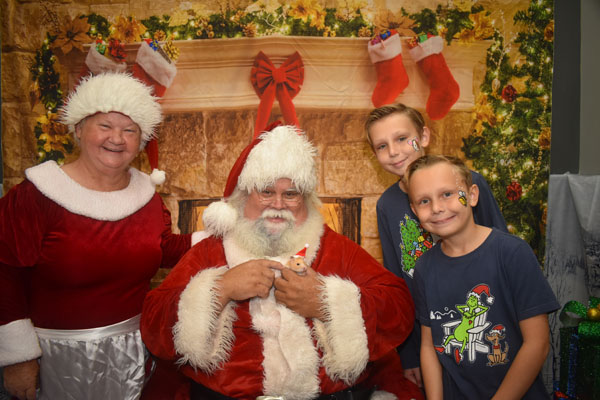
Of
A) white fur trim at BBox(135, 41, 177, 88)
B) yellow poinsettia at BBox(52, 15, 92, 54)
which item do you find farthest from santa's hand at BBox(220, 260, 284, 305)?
yellow poinsettia at BBox(52, 15, 92, 54)

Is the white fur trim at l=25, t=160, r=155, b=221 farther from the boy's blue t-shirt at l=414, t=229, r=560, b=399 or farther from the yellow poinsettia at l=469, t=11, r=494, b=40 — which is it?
the yellow poinsettia at l=469, t=11, r=494, b=40

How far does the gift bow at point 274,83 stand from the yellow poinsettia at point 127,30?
0.96 metres

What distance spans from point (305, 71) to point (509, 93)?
5.46ft

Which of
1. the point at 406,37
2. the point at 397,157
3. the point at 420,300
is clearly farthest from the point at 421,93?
the point at 420,300

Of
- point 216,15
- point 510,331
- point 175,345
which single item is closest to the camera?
point 510,331

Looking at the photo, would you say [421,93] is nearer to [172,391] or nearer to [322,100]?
[322,100]

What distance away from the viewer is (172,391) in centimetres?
189

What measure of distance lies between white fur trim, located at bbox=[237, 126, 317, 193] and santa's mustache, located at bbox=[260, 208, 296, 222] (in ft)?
0.38

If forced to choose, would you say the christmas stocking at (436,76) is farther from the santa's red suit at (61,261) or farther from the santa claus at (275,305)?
the santa's red suit at (61,261)

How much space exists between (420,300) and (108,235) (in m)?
1.52

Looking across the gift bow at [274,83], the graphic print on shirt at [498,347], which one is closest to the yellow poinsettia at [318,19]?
the gift bow at [274,83]

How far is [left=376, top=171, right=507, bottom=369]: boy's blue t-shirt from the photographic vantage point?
1923mm

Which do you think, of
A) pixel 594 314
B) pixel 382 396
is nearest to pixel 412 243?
pixel 382 396

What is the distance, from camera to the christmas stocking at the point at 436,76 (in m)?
2.97
